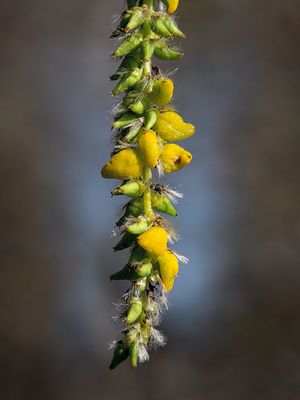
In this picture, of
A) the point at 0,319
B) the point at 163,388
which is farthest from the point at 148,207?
the point at 0,319

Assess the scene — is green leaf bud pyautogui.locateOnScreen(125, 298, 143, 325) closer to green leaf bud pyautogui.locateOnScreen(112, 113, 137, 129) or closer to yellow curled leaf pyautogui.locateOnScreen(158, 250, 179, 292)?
yellow curled leaf pyautogui.locateOnScreen(158, 250, 179, 292)

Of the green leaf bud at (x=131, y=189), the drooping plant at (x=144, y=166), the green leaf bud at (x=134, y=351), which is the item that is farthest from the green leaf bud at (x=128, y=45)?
the green leaf bud at (x=134, y=351)

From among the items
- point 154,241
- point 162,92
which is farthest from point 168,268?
point 162,92

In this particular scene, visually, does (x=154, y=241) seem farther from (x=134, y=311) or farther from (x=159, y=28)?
(x=159, y=28)

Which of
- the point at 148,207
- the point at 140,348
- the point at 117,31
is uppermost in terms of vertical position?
the point at 117,31

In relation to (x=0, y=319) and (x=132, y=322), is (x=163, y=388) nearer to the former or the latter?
(x=0, y=319)

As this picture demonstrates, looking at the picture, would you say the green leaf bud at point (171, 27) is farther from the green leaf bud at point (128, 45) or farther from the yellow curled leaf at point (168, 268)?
the yellow curled leaf at point (168, 268)

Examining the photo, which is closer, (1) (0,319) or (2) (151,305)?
(2) (151,305)
